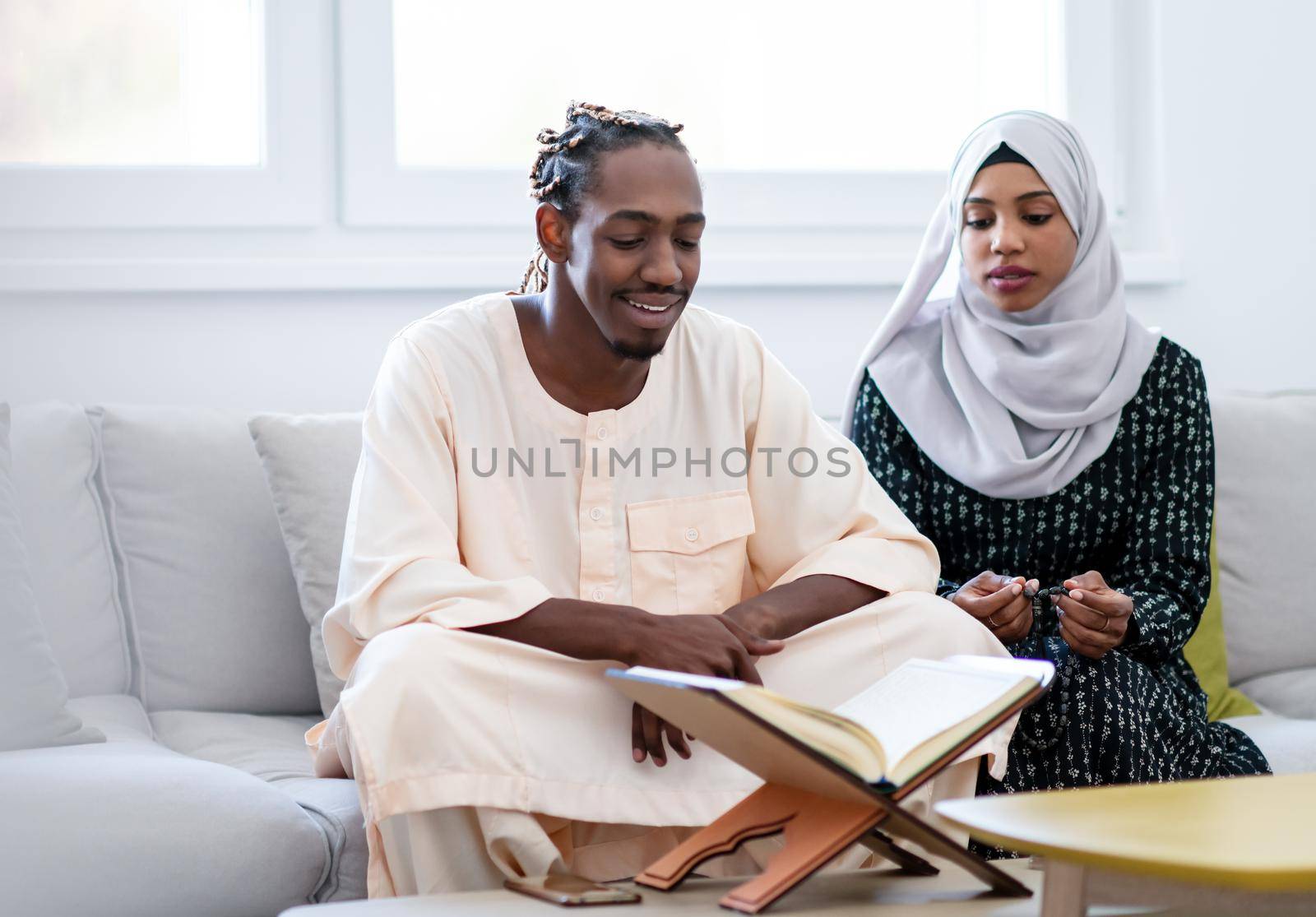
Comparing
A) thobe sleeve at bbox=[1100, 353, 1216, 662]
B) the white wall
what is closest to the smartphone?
thobe sleeve at bbox=[1100, 353, 1216, 662]

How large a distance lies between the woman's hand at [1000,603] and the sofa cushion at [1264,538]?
0.67 meters

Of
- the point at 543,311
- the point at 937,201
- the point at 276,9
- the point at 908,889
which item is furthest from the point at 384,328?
the point at 908,889

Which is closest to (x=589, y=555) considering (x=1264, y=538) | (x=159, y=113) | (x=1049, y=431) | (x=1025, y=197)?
(x=1049, y=431)

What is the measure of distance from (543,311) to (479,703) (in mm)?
670

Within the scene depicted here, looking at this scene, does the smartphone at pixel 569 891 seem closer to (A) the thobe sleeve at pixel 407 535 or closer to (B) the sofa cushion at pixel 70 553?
(A) the thobe sleeve at pixel 407 535

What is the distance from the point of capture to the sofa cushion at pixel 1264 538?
8.15 ft

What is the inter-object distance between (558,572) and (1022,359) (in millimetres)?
910

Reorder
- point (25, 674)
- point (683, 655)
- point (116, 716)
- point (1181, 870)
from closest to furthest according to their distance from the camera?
point (1181, 870) < point (683, 655) < point (25, 674) < point (116, 716)

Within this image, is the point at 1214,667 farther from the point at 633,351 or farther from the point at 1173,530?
the point at 633,351

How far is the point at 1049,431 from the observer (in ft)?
7.52

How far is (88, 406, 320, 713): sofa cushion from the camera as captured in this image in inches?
87.8

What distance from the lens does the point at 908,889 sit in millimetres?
1406

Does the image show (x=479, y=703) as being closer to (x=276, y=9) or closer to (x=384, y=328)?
(x=384, y=328)

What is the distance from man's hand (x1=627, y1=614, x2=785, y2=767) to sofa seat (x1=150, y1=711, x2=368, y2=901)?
378 millimetres
